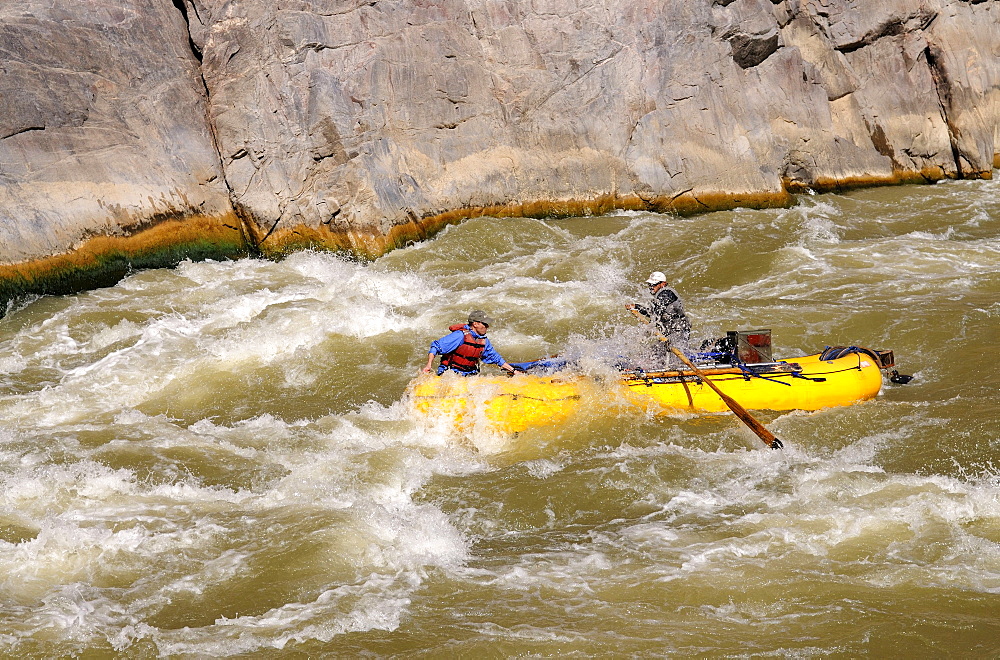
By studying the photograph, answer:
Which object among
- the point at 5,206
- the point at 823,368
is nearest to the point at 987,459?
the point at 823,368

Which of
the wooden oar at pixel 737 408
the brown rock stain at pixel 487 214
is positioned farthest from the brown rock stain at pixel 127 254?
the wooden oar at pixel 737 408

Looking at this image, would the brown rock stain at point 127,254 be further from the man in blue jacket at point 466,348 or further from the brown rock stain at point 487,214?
the man in blue jacket at point 466,348

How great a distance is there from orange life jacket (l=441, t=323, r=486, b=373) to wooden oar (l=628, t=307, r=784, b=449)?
5.15 feet

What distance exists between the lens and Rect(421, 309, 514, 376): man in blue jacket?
7.06 m

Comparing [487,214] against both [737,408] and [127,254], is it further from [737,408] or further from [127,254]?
[737,408]

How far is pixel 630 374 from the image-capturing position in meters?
7.08

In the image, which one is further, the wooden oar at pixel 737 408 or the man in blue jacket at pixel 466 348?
the man in blue jacket at pixel 466 348

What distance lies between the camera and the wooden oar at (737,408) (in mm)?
6137

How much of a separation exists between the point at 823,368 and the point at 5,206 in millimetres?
9304

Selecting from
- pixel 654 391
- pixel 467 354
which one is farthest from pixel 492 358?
pixel 654 391

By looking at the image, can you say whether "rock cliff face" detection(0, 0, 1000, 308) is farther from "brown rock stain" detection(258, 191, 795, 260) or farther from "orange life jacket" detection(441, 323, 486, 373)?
"orange life jacket" detection(441, 323, 486, 373)

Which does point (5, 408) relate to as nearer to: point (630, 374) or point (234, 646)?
point (234, 646)

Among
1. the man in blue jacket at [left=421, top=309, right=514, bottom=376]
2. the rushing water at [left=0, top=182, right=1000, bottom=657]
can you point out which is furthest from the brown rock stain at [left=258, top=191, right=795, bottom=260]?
the man in blue jacket at [left=421, top=309, right=514, bottom=376]

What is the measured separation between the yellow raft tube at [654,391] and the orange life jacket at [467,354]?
0.61ft
